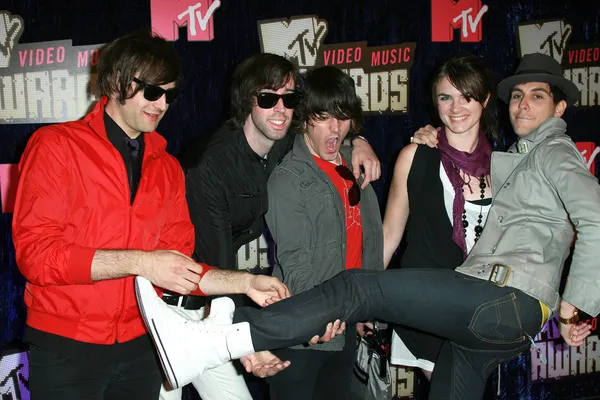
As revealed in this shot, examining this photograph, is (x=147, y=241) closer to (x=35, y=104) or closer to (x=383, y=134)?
(x=35, y=104)

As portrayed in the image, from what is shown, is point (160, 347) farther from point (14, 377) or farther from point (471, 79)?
point (471, 79)

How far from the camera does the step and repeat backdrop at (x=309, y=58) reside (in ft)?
10.3

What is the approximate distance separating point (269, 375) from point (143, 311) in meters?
0.75

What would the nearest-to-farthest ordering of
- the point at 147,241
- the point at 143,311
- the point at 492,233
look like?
the point at 143,311 < the point at 147,241 < the point at 492,233

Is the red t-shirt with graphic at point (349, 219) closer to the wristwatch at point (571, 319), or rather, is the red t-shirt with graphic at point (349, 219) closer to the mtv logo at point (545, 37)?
the wristwatch at point (571, 319)

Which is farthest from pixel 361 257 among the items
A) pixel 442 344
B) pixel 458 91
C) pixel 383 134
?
pixel 383 134

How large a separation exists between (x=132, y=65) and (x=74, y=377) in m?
1.12

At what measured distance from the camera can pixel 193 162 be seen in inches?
104

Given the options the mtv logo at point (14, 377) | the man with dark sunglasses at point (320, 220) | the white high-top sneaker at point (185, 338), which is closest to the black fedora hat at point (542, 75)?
the man with dark sunglasses at point (320, 220)

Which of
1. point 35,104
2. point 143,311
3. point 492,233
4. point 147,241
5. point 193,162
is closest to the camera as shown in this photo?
point 143,311

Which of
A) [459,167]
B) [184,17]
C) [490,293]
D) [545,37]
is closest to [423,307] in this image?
[490,293]

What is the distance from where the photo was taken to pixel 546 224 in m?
2.26

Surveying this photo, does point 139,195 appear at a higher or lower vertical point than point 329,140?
lower

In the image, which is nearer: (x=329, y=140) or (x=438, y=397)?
(x=438, y=397)
